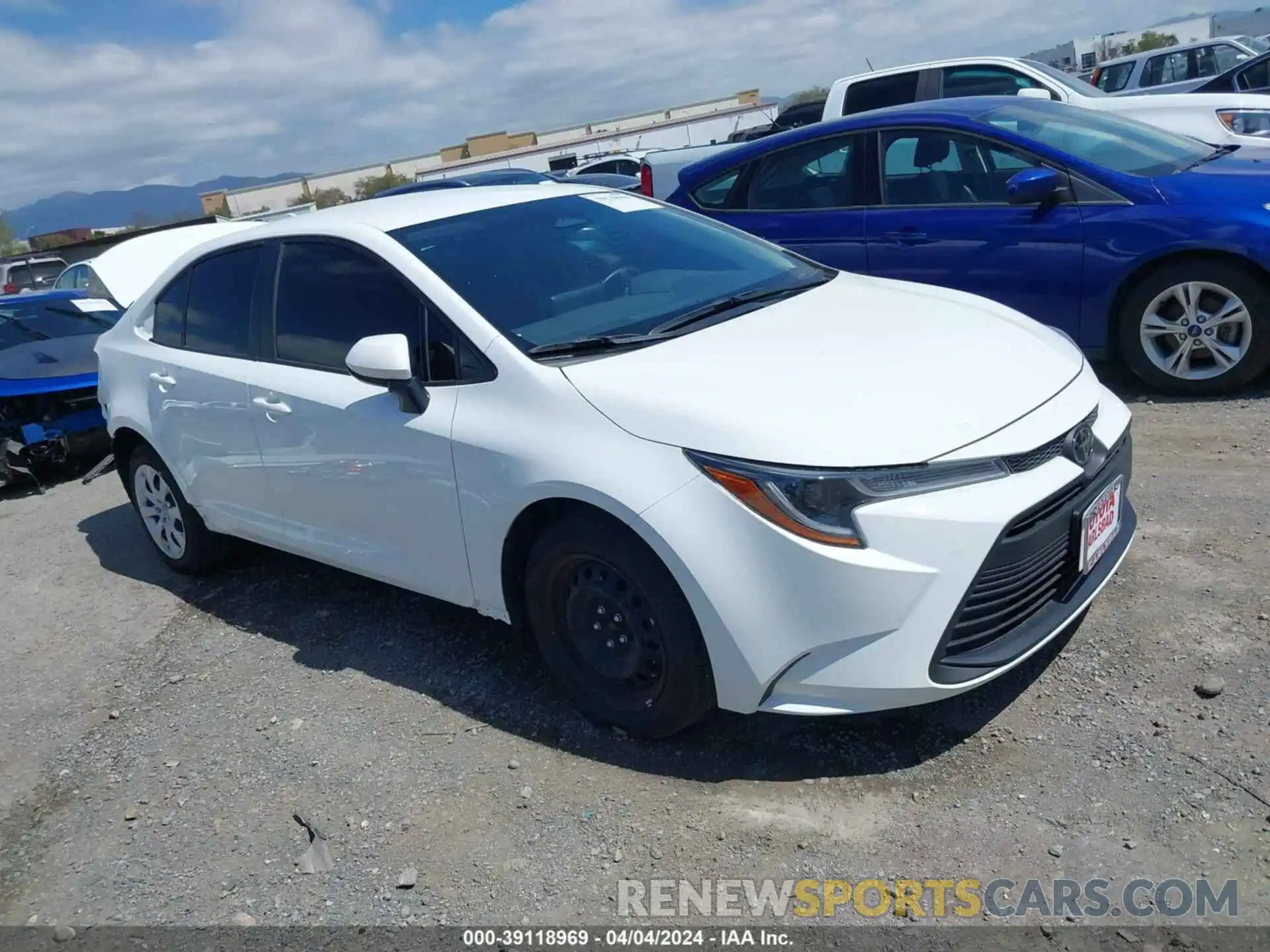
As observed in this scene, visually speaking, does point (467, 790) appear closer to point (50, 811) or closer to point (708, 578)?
point (708, 578)

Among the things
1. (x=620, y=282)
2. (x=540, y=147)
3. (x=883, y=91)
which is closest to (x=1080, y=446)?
(x=620, y=282)

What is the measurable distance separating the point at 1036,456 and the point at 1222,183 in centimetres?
353

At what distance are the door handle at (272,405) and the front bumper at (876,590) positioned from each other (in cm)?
185

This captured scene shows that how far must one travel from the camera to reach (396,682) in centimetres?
390

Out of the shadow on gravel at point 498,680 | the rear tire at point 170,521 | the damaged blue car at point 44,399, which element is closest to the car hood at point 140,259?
the damaged blue car at point 44,399

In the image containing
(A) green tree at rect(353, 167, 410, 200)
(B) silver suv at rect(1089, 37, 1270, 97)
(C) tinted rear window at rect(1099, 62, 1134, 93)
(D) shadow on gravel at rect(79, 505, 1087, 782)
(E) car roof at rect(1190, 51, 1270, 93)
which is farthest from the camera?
(A) green tree at rect(353, 167, 410, 200)

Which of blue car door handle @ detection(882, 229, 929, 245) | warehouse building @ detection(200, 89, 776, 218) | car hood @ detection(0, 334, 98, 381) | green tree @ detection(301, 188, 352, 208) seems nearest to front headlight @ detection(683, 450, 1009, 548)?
blue car door handle @ detection(882, 229, 929, 245)

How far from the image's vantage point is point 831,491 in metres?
2.66

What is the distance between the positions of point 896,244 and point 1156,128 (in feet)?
6.31

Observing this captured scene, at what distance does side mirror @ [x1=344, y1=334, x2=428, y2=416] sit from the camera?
334cm

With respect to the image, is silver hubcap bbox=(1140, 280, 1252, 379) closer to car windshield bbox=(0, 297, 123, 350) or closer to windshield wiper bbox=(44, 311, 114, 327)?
car windshield bbox=(0, 297, 123, 350)

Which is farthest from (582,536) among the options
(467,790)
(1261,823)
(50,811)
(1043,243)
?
(1043,243)

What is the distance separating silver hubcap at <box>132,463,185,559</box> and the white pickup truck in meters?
4.06

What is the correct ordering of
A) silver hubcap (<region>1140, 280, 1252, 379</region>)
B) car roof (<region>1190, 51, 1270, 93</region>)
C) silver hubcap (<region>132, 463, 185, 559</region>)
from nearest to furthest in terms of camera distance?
silver hubcap (<region>132, 463, 185, 559</region>) < silver hubcap (<region>1140, 280, 1252, 379</region>) < car roof (<region>1190, 51, 1270, 93</region>)
